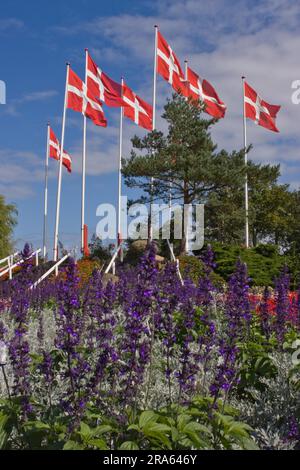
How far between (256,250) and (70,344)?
73.3 ft

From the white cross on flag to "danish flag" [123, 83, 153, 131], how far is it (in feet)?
19.9

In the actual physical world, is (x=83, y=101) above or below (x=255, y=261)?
above

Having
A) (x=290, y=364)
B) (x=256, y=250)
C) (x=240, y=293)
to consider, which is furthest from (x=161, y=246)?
(x=240, y=293)

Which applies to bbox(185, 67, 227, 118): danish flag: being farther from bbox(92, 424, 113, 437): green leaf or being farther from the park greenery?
bbox(92, 424, 113, 437): green leaf

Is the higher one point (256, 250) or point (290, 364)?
point (256, 250)

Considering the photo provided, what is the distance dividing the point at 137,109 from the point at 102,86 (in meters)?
2.18

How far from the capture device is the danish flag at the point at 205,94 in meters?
30.9

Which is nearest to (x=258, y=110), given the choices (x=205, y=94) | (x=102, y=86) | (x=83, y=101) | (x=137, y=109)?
(x=205, y=94)

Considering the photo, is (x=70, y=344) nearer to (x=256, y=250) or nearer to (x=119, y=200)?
(x=256, y=250)

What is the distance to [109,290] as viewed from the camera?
222 inches

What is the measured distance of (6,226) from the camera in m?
49.7

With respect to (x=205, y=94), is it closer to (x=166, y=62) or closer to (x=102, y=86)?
(x=166, y=62)
